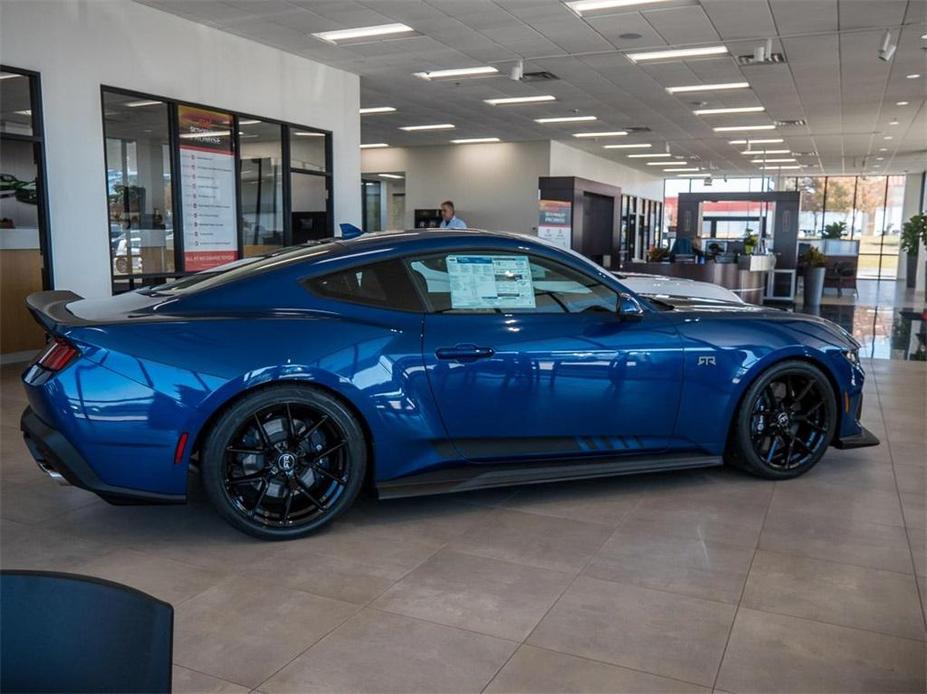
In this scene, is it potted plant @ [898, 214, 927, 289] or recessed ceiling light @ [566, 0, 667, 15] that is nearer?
recessed ceiling light @ [566, 0, 667, 15]

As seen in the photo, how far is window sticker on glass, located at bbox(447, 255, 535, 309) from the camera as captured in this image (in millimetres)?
3166

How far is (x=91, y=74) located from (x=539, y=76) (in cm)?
563

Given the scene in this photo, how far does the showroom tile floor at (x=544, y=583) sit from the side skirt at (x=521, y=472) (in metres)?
0.14

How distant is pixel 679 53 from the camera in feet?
29.5

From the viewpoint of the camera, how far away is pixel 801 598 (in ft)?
8.13

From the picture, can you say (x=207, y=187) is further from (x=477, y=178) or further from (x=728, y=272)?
(x=477, y=178)

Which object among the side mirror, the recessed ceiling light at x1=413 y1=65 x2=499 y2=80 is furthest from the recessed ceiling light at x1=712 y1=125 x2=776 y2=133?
the side mirror

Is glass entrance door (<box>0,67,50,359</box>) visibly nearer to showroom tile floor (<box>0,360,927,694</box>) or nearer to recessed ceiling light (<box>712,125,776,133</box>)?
showroom tile floor (<box>0,360,927,694</box>)

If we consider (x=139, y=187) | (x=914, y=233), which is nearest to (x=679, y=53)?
(x=139, y=187)

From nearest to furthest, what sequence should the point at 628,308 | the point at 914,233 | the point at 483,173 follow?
the point at 628,308
the point at 914,233
the point at 483,173

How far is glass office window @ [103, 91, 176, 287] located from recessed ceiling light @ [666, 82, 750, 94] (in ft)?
23.1

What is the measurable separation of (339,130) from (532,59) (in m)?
2.67

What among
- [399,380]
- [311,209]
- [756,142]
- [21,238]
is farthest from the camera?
[756,142]

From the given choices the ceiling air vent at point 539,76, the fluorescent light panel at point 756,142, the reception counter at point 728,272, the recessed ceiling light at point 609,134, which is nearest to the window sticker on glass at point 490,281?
the ceiling air vent at point 539,76
